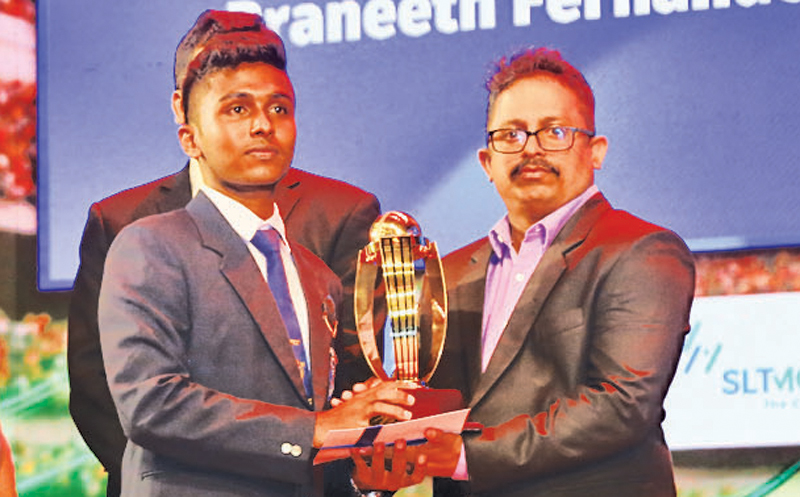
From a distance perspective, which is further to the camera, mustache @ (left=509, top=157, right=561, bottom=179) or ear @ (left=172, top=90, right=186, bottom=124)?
ear @ (left=172, top=90, right=186, bottom=124)

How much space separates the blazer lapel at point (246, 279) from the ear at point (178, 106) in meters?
0.25

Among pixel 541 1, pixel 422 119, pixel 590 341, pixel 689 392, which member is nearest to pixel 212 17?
pixel 422 119

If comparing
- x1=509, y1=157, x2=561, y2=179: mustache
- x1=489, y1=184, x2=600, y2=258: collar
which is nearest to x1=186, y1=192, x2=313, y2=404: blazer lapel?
x1=489, y1=184, x2=600, y2=258: collar

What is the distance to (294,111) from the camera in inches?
→ 150

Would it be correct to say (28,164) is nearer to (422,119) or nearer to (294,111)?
(294,111)

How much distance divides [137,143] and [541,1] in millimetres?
1273

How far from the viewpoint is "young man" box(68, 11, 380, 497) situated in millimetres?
3723

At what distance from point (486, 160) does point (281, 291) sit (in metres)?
0.67

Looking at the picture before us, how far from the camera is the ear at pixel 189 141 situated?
3668mm

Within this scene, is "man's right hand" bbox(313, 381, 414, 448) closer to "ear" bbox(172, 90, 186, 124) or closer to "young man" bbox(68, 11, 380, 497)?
"young man" bbox(68, 11, 380, 497)

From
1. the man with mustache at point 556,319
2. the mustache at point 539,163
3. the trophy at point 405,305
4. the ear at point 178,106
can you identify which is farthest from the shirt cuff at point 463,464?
the ear at point 178,106

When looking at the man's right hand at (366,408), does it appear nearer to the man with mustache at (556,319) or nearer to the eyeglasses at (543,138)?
the man with mustache at (556,319)

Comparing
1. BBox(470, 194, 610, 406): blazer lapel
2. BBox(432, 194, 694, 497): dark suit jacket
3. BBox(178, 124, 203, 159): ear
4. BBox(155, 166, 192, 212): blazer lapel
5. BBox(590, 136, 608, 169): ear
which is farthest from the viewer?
BBox(155, 166, 192, 212): blazer lapel

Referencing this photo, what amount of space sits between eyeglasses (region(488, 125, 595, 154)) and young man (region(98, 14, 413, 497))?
0.61m
